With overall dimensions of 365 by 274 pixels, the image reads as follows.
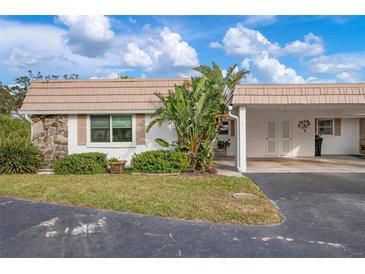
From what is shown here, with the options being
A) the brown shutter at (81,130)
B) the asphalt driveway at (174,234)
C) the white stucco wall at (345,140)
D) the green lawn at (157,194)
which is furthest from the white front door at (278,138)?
the brown shutter at (81,130)

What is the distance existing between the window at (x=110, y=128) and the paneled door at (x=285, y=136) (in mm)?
8791

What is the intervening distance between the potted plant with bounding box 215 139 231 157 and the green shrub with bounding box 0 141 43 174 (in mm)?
9699

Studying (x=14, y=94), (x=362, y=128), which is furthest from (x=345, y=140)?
(x=14, y=94)

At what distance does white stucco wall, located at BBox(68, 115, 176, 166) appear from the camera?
454 inches

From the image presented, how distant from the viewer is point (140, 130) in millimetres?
11562

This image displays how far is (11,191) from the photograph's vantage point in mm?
7469

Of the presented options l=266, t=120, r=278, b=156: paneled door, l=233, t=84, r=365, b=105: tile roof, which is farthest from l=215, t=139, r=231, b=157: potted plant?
l=233, t=84, r=365, b=105: tile roof

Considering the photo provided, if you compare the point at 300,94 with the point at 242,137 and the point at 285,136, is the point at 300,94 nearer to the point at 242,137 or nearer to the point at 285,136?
the point at 242,137

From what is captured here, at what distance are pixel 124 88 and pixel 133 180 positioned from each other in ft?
16.0

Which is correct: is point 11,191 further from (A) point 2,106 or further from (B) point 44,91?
(A) point 2,106

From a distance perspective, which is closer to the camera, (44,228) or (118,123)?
(44,228)

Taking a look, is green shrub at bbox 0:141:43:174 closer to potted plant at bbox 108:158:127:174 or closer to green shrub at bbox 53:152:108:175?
Answer: green shrub at bbox 53:152:108:175

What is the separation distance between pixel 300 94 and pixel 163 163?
561cm

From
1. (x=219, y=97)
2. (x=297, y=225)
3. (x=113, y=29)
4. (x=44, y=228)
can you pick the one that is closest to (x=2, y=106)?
(x=113, y=29)
